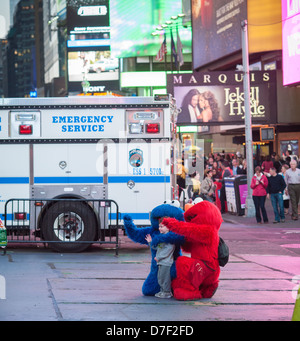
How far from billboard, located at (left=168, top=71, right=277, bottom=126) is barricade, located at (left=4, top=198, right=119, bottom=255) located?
2046 centimetres

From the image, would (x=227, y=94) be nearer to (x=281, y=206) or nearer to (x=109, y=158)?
(x=281, y=206)

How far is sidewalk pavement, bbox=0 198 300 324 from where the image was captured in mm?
9023

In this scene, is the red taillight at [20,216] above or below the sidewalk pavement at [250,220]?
above

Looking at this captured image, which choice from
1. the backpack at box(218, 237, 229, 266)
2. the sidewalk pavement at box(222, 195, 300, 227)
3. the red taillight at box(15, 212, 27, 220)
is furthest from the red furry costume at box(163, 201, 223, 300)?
the sidewalk pavement at box(222, 195, 300, 227)

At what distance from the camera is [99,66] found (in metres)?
96.1

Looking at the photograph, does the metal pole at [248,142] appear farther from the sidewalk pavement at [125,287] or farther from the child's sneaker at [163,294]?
the child's sneaker at [163,294]

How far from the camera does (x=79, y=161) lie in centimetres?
1523

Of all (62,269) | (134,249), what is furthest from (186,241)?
(134,249)

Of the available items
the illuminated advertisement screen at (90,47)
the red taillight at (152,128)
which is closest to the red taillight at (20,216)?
the red taillight at (152,128)

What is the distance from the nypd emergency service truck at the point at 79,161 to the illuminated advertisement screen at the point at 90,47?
7641 cm

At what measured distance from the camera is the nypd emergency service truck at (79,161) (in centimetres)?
1519

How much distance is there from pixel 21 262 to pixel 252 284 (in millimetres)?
4408

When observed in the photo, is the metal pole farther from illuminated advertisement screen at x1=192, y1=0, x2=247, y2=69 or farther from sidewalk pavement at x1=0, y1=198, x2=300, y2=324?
illuminated advertisement screen at x1=192, y1=0, x2=247, y2=69

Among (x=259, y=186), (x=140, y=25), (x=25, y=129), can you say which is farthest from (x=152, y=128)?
(x=140, y=25)
